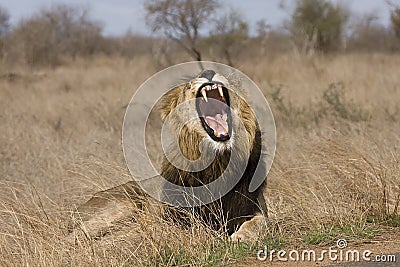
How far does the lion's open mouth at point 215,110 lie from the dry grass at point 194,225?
70 centimetres

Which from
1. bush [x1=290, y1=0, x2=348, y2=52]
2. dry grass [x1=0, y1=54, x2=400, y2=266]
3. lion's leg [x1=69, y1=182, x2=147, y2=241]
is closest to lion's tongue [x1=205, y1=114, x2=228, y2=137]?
dry grass [x1=0, y1=54, x2=400, y2=266]

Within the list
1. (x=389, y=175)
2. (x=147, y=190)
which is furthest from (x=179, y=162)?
(x=389, y=175)

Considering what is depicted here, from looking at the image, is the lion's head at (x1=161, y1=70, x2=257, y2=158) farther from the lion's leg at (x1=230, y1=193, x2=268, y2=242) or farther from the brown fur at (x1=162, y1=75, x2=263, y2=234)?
the lion's leg at (x1=230, y1=193, x2=268, y2=242)

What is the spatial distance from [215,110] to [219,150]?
0.30m

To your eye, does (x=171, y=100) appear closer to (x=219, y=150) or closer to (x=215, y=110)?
(x=215, y=110)

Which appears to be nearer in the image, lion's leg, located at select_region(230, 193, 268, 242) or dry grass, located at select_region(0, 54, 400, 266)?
dry grass, located at select_region(0, 54, 400, 266)

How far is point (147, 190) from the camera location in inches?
196

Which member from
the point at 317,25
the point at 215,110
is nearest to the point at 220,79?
the point at 215,110

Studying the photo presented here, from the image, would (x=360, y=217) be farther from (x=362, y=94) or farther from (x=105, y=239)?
(x=362, y=94)

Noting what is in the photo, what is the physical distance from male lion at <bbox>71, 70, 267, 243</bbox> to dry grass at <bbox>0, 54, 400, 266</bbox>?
0.20 m

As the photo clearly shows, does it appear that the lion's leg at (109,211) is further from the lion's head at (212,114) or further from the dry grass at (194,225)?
the lion's head at (212,114)

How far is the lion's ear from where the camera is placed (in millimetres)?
4492

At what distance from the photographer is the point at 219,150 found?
14.2 ft

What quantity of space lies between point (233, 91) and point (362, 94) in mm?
9178
